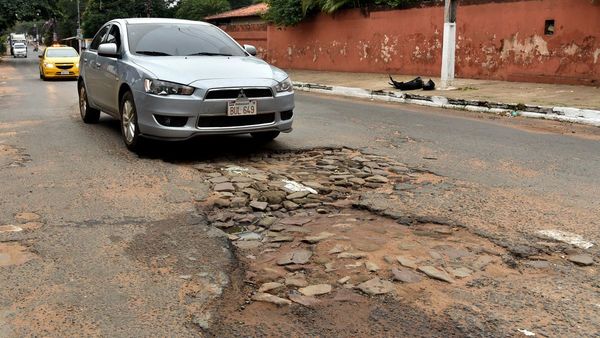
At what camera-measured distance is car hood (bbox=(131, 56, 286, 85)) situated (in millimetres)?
6262

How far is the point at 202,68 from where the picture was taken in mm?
6441

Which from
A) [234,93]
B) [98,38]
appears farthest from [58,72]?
[234,93]

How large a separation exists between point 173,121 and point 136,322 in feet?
A: 11.9

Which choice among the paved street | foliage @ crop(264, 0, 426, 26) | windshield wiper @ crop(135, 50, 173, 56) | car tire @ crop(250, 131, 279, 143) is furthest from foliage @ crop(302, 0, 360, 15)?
windshield wiper @ crop(135, 50, 173, 56)

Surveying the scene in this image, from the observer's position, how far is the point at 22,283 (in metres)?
3.33

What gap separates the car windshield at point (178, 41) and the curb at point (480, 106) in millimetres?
6566

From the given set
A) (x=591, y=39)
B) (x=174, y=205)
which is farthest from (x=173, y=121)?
(x=591, y=39)

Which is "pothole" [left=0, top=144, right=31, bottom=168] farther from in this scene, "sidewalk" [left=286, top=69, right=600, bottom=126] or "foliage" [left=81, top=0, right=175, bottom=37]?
"foliage" [left=81, top=0, right=175, bottom=37]

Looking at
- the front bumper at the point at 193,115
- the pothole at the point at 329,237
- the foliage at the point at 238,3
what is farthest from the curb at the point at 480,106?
the foliage at the point at 238,3

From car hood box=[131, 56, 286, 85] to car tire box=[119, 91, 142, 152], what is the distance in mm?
473

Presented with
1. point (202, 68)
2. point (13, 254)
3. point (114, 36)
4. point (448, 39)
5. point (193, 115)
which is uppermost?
point (448, 39)

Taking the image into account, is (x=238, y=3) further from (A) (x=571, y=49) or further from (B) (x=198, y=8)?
(A) (x=571, y=49)

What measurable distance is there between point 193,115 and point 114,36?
8.57 feet

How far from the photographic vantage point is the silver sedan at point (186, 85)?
618 centimetres
